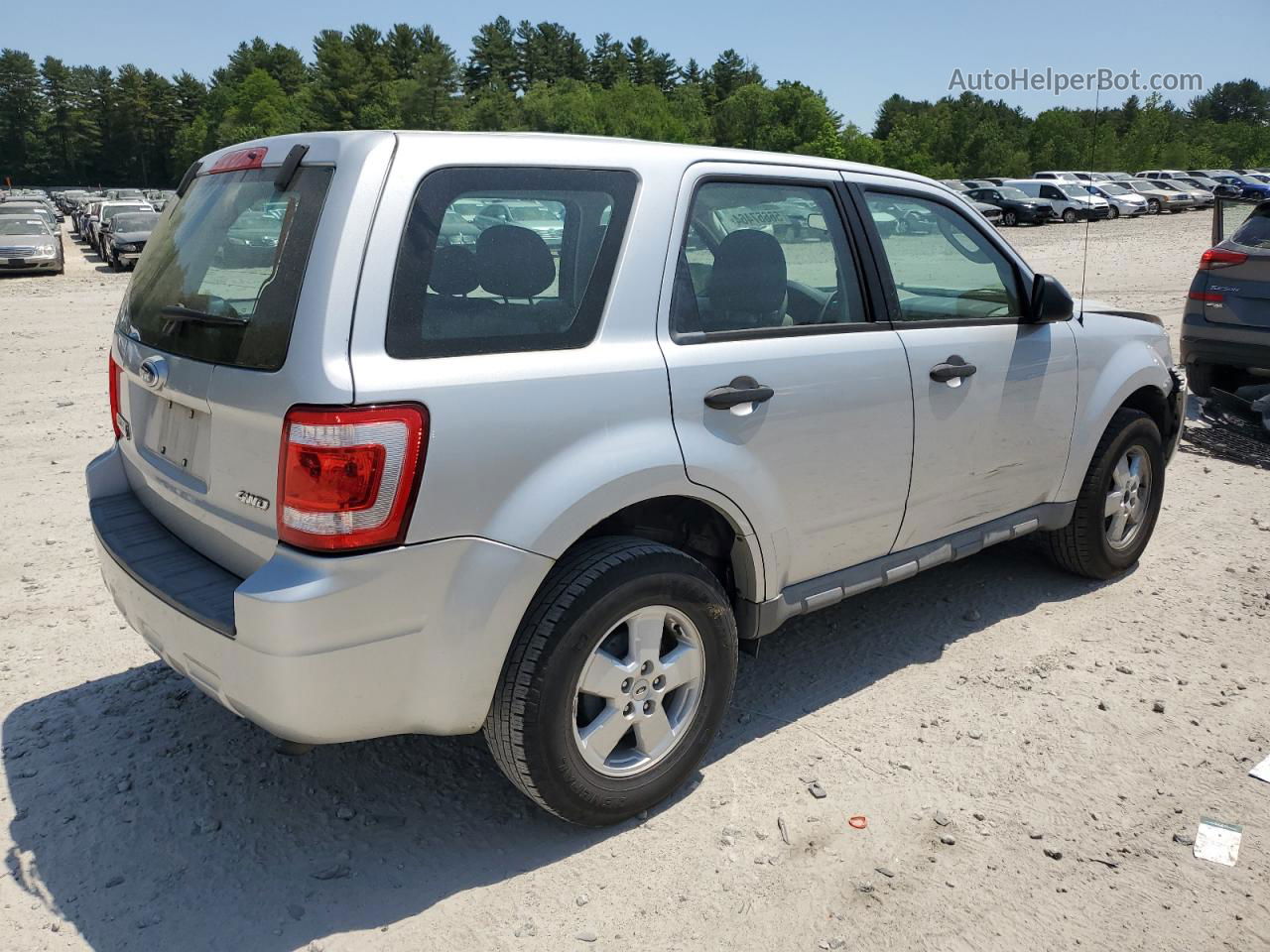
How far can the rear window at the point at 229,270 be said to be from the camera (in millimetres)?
2662

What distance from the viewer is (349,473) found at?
98.8 inches

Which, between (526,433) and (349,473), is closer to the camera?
(349,473)

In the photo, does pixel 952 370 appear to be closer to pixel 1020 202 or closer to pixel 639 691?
pixel 639 691

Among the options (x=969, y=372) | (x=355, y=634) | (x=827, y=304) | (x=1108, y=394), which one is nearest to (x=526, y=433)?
(x=355, y=634)

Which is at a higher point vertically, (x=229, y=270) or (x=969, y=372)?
(x=229, y=270)

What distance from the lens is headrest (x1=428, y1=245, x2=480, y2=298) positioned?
8.87ft

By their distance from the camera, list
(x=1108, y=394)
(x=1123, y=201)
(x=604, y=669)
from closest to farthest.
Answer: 1. (x=604, y=669)
2. (x=1108, y=394)
3. (x=1123, y=201)

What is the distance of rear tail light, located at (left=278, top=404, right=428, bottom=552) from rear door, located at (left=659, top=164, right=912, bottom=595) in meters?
0.85

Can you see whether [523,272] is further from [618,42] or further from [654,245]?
[618,42]

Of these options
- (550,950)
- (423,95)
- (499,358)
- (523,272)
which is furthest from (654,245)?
(423,95)

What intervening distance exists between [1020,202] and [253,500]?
4050 centimetres

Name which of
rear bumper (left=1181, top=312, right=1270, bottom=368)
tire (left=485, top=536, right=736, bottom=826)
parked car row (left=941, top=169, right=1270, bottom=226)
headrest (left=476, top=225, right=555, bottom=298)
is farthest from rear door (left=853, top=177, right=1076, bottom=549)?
parked car row (left=941, top=169, right=1270, bottom=226)

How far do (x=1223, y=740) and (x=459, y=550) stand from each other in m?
2.79

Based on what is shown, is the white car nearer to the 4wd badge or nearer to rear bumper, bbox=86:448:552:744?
rear bumper, bbox=86:448:552:744
